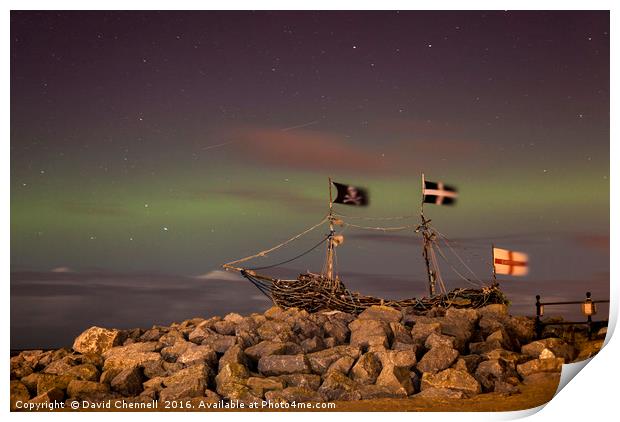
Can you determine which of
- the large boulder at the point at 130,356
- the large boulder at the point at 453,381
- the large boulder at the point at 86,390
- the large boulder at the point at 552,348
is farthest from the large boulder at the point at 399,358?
the large boulder at the point at 86,390

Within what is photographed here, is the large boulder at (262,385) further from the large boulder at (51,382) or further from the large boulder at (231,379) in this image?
the large boulder at (51,382)

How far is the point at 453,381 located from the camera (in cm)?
929

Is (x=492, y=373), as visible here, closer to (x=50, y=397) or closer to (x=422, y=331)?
(x=422, y=331)

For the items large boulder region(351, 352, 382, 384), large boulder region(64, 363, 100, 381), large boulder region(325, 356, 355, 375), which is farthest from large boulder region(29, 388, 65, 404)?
large boulder region(351, 352, 382, 384)

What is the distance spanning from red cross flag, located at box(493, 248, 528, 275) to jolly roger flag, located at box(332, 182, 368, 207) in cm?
162

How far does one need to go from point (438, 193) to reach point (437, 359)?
78.5 inches

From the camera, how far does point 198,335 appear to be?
1040 centimetres

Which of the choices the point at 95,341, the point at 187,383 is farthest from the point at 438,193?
the point at 95,341

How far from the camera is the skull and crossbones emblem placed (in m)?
10.8

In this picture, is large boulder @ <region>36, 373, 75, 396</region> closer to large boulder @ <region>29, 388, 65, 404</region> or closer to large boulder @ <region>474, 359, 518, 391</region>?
large boulder @ <region>29, 388, 65, 404</region>

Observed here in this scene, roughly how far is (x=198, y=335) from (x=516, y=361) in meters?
3.46

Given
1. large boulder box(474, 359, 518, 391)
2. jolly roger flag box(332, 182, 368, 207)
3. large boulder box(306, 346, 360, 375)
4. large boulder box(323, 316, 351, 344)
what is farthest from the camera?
jolly roger flag box(332, 182, 368, 207)

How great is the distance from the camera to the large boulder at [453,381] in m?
Answer: 9.26
